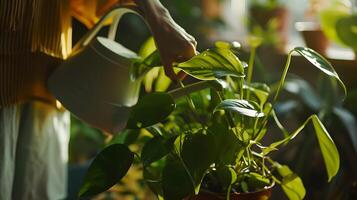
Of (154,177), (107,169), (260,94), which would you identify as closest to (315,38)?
(260,94)

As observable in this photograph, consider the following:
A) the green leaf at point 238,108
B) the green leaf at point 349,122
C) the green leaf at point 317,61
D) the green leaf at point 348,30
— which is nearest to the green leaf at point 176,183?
the green leaf at point 238,108

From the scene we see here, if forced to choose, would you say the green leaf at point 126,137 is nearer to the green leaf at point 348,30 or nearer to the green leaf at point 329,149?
the green leaf at point 329,149

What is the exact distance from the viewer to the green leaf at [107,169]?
68cm

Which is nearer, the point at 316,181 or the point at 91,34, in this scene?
the point at 91,34

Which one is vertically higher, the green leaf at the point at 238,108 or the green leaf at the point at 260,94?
the green leaf at the point at 238,108

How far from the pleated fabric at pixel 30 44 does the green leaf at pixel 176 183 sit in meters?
0.29

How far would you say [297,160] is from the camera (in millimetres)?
1171

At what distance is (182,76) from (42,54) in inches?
9.5

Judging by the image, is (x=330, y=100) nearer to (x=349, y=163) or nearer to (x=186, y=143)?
(x=349, y=163)

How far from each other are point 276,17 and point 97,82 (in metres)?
0.98

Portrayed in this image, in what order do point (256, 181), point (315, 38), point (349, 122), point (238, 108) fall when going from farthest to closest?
point (315, 38) < point (349, 122) < point (256, 181) < point (238, 108)

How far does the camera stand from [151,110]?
26.4 inches

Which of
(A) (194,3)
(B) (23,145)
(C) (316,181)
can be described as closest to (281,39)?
(A) (194,3)

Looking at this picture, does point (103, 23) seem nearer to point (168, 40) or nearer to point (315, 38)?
point (168, 40)
